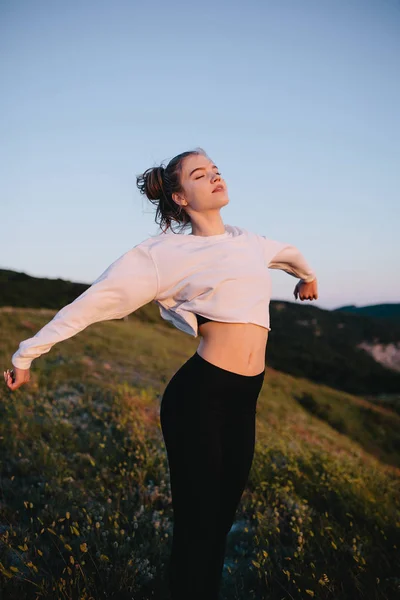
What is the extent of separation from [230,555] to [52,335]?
3.26m

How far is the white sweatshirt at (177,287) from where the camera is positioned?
2598mm

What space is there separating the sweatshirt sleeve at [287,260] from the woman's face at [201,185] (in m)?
0.56

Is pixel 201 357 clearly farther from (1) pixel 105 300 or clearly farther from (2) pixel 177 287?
(1) pixel 105 300

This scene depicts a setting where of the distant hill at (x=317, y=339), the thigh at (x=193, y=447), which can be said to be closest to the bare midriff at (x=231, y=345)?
the thigh at (x=193, y=447)

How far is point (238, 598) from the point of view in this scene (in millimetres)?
3617

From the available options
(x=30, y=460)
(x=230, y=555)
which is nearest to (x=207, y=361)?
(x=230, y=555)

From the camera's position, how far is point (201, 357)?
2.79 metres

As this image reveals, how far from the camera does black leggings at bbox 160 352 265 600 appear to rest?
8.71ft

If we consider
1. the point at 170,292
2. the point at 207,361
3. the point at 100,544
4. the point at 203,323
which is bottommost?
the point at 100,544

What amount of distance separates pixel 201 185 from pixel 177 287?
749 millimetres

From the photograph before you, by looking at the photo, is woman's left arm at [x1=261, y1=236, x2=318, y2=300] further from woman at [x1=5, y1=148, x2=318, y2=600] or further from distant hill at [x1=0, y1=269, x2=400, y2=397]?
distant hill at [x1=0, y1=269, x2=400, y2=397]

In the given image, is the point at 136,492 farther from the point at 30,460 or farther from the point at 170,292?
the point at 170,292


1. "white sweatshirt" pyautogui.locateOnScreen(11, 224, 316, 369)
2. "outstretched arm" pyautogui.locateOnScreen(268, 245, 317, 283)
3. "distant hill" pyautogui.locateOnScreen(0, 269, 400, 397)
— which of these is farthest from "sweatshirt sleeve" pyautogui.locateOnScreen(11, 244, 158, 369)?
"distant hill" pyautogui.locateOnScreen(0, 269, 400, 397)

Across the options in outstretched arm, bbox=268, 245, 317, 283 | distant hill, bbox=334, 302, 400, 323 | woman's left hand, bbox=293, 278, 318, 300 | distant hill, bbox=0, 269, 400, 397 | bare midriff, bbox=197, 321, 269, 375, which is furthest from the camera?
distant hill, bbox=334, 302, 400, 323
